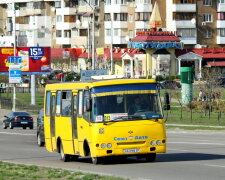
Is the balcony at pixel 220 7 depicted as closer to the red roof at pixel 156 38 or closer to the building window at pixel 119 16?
the red roof at pixel 156 38

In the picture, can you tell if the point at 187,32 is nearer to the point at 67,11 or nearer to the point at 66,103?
the point at 67,11

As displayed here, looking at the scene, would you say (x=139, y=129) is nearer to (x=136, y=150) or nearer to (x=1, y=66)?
(x=136, y=150)

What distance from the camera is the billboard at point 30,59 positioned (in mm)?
87688

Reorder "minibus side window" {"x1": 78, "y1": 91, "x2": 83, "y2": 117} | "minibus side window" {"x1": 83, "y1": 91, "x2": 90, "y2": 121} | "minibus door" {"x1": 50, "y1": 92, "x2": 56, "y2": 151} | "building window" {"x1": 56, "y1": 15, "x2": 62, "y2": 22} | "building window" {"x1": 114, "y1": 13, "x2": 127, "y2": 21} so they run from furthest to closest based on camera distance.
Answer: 1. "building window" {"x1": 56, "y1": 15, "x2": 62, "y2": 22}
2. "building window" {"x1": 114, "y1": 13, "x2": 127, "y2": 21}
3. "minibus door" {"x1": 50, "y1": 92, "x2": 56, "y2": 151}
4. "minibus side window" {"x1": 78, "y1": 91, "x2": 83, "y2": 117}
5. "minibus side window" {"x1": 83, "y1": 91, "x2": 90, "y2": 121}

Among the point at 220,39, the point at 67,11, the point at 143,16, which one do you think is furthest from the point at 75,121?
the point at 67,11

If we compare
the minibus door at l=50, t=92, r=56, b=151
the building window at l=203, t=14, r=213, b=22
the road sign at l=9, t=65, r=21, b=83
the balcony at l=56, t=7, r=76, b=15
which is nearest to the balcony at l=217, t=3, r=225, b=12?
the building window at l=203, t=14, r=213, b=22

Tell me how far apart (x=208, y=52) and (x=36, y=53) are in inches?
1494

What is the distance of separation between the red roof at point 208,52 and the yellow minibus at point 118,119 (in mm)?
94453

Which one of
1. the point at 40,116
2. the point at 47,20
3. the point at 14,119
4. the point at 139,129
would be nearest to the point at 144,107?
the point at 139,129

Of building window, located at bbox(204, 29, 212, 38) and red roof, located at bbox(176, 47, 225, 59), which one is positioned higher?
building window, located at bbox(204, 29, 212, 38)

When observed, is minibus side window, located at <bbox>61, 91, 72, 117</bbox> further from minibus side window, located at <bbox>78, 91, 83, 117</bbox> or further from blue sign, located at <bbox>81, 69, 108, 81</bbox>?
blue sign, located at <bbox>81, 69, 108, 81</bbox>

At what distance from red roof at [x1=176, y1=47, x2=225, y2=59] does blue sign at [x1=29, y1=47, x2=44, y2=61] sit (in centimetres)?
3410

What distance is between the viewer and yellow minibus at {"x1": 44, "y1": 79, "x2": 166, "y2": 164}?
2344 cm

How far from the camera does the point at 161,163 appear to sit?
24.0m
